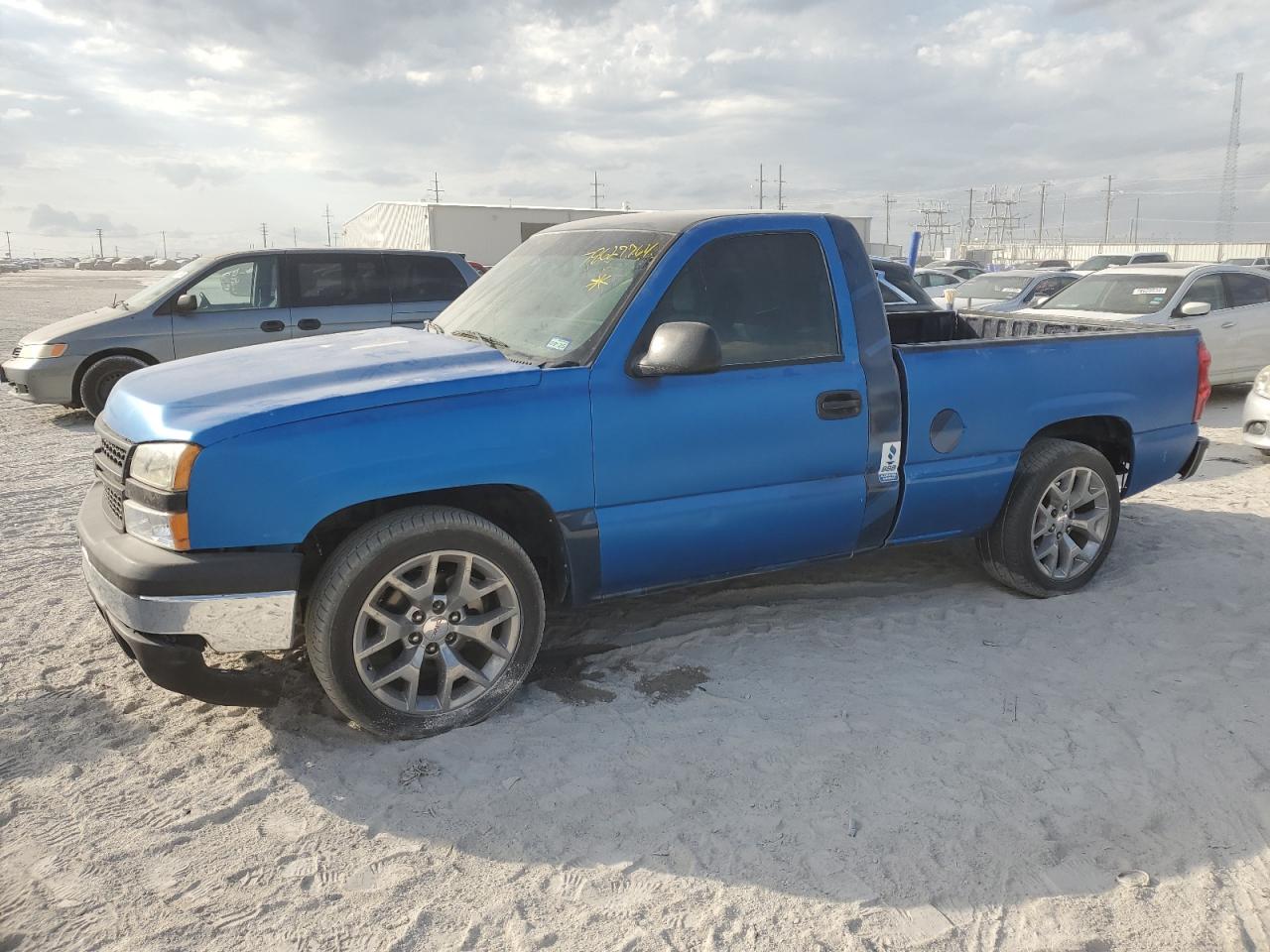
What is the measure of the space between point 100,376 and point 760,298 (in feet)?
25.5

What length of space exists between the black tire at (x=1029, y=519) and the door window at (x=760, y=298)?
1349 mm

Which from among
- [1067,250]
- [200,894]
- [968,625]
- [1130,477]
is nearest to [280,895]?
[200,894]

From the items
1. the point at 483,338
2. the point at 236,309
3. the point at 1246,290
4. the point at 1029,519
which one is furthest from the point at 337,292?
the point at 1246,290

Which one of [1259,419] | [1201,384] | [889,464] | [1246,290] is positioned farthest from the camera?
[1246,290]

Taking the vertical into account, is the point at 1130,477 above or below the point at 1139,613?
above

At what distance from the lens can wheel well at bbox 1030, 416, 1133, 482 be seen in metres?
4.78

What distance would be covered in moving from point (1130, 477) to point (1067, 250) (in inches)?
2890

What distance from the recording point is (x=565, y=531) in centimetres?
349

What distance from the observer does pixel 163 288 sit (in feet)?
30.9

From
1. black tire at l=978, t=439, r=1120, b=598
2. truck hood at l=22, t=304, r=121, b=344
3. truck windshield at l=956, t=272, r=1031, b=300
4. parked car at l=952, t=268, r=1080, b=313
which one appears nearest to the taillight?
black tire at l=978, t=439, r=1120, b=598

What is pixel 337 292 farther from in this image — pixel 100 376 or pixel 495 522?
pixel 495 522

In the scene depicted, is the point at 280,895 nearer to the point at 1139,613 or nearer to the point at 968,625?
the point at 968,625

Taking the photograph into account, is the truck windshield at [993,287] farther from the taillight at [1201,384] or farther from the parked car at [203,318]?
the taillight at [1201,384]

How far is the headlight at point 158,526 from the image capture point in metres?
2.98
